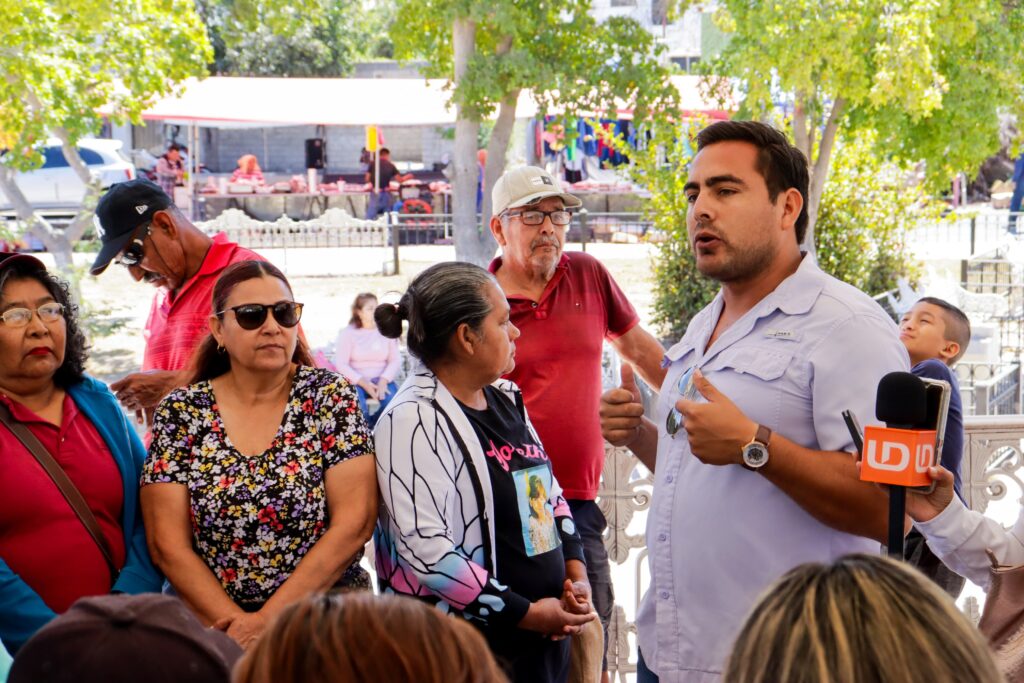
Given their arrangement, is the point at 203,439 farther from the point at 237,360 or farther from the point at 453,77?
the point at 453,77

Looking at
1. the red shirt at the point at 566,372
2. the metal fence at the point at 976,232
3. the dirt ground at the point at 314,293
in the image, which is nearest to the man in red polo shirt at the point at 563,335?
the red shirt at the point at 566,372

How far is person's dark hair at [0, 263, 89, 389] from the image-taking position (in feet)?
9.39

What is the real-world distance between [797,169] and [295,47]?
30211 millimetres

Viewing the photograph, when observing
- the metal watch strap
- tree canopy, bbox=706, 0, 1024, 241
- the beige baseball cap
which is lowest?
the metal watch strap

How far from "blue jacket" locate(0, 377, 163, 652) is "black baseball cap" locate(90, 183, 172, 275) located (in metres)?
0.49

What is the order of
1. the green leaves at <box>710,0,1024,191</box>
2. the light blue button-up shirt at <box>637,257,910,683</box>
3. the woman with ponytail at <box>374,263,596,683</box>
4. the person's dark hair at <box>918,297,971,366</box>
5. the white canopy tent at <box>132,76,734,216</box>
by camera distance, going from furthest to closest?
1. the white canopy tent at <box>132,76,734,216</box>
2. the green leaves at <box>710,0,1024,191</box>
3. the person's dark hair at <box>918,297,971,366</box>
4. the woman with ponytail at <box>374,263,596,683</box>
5. the light blue button-up shirt at <box>637,257,910,683</box>

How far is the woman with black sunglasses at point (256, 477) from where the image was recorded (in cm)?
266

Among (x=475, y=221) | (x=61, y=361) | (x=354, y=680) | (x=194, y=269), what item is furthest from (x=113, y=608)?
(x=475, y=221)

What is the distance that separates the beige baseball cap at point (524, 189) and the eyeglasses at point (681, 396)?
4.16 feet

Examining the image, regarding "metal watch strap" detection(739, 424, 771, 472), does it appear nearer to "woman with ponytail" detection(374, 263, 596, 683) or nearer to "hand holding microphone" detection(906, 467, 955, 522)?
"hand holding microphone" detection(906, 467, 955, 522)

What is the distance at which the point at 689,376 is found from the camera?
8.43ft

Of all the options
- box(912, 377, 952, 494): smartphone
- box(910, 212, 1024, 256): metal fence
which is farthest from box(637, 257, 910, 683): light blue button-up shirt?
box(910, 212, 1024, 256): metal fence

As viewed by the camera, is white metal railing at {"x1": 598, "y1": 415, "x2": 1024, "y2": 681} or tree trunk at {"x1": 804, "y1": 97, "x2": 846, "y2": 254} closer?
white metal railing at {"x1": 598, "y1": 415, "x2": 1024, "y2": 681}

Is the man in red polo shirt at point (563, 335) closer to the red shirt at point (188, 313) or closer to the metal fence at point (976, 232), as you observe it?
the red shirt at point (188, 313)
